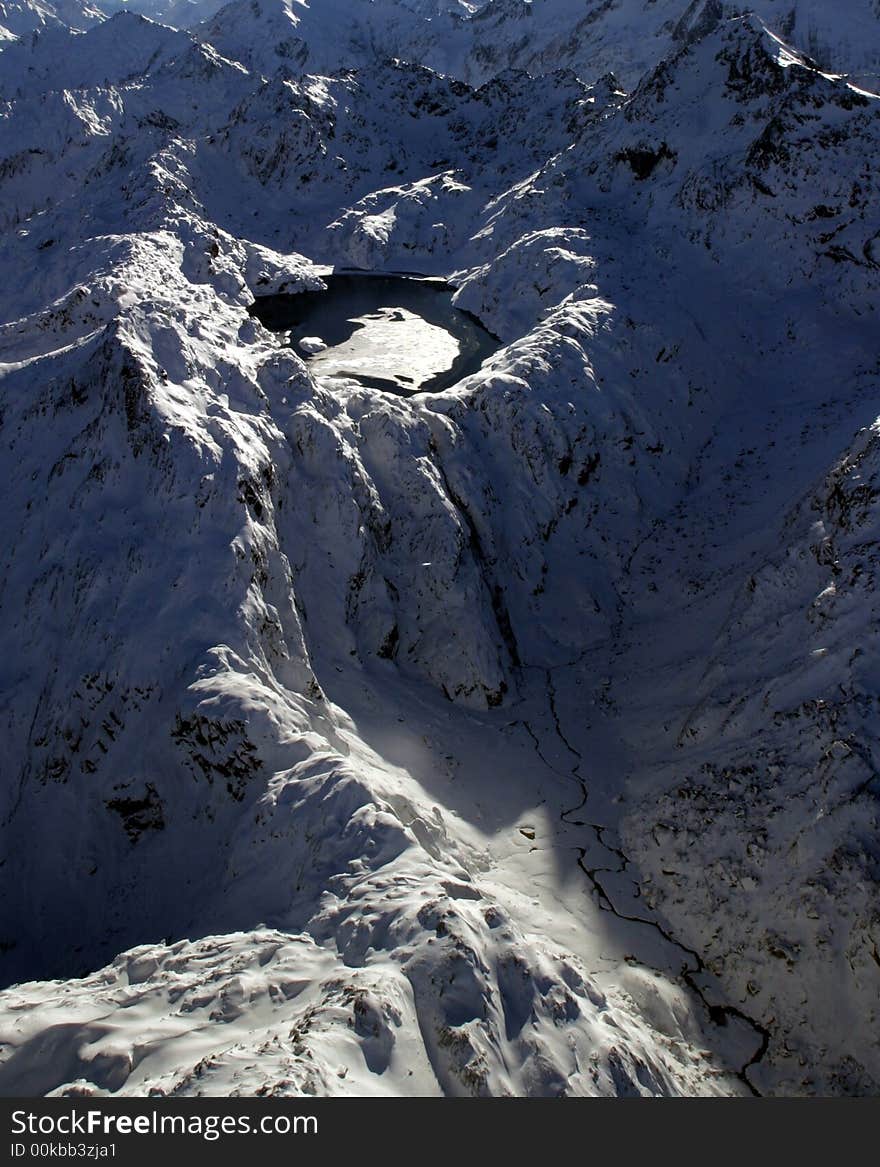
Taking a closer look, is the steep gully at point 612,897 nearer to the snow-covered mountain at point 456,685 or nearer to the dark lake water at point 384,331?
the snow-covered mountain at point 456,685

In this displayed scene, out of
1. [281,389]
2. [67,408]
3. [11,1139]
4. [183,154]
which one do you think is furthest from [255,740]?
[183,154]

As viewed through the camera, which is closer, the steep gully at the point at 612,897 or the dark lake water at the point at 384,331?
the steep gully at the point at 612,897

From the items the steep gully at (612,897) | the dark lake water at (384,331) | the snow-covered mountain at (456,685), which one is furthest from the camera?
the dark lake water at (384,331)

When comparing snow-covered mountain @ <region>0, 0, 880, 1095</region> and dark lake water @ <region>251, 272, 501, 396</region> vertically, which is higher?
dark lake water @ <region>251, 272, 501, 396</region>

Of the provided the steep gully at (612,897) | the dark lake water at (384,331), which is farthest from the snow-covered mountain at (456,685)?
the dark lake water at (384,331)

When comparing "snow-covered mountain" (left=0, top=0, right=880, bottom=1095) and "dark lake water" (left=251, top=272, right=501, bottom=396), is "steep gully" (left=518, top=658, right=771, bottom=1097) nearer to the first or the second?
"snow-covered mountain" (left=0, top=0, right=880, bottom=1095)

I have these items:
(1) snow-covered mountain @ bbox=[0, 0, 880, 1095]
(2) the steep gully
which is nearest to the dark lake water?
(1) snow-covered mountain @ bbox=[0, 0, 880, 1095]
